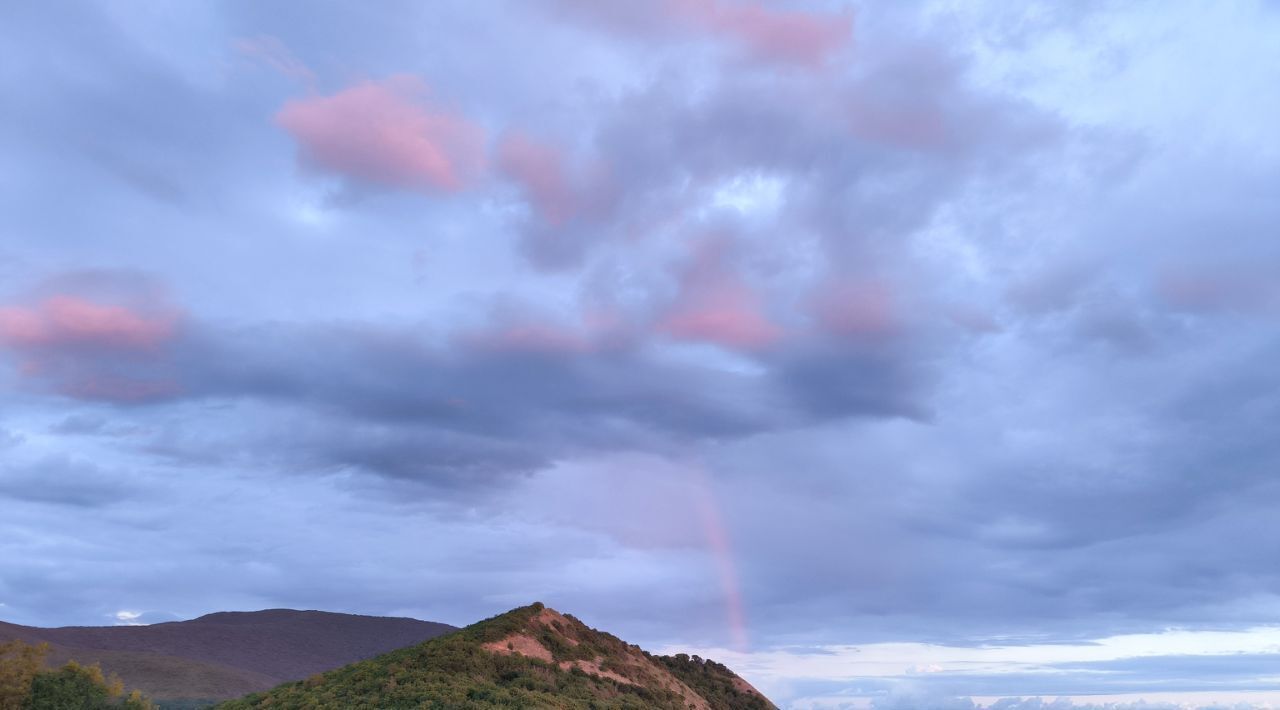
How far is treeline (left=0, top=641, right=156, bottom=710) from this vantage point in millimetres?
69375

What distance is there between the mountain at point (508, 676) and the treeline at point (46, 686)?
16508 millimetres

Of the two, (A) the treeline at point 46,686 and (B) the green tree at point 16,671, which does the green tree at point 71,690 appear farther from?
(B) the green tree at point 16,671

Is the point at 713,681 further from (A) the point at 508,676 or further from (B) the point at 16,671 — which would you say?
(B) the point at 16,671

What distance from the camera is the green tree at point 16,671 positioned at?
68.8 metres

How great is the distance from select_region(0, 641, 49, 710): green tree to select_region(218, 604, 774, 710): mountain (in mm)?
17656

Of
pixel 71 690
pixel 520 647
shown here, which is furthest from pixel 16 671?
pixel 520 647

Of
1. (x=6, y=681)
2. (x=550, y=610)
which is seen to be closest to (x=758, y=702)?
(x=550, y=610)

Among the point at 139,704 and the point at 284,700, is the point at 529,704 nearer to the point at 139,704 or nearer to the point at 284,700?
the point at 284,700

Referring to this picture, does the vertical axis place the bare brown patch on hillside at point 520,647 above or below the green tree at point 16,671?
above

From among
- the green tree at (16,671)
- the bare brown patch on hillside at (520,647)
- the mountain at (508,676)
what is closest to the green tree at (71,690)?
the green tree at (16,671)

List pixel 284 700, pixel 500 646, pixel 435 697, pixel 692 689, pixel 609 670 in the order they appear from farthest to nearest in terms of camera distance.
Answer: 1. pixel 692 689
2. pixel 609 670
3. pixel 500 646
4. pixel 284 700
5. pixel 435 697

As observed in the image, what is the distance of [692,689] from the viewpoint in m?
85.8

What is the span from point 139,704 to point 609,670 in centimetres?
3606

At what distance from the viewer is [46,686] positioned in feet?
235
